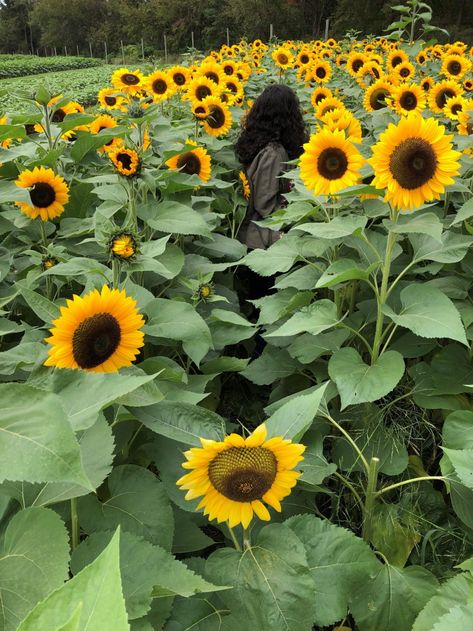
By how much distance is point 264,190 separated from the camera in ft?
11.4

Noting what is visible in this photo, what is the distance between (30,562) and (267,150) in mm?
3016

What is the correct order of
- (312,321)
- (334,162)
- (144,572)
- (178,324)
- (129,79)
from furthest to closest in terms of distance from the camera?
(129,79) < (334,162) < (312,321) < (178,324) < (144,572)

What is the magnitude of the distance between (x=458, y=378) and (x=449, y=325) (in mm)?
316

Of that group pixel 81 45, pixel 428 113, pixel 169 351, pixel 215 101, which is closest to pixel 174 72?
pixel 215 101

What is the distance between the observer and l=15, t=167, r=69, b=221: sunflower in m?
2.24

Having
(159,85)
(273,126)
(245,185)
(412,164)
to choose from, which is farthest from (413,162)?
(159,85)

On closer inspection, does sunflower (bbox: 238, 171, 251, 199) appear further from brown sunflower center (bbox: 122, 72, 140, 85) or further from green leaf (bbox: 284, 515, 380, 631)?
green leaf (bbox: 284, 515, 380, 631)

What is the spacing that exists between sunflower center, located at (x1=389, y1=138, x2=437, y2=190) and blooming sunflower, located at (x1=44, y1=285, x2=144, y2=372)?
905 mm

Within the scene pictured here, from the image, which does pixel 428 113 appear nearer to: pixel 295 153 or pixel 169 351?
pixel 295 153

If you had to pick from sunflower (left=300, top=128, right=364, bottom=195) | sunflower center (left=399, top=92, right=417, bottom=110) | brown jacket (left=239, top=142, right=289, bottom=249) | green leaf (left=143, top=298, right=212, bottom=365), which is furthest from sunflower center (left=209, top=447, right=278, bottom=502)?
sunflower center (left=399, top=92, right=417, bottom=110)

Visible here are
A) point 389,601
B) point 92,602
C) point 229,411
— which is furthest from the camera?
point 229,411

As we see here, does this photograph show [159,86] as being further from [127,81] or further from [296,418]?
[296,418]

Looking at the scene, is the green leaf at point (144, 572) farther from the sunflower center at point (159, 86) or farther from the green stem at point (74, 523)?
the sunflower center at point (159, 86)

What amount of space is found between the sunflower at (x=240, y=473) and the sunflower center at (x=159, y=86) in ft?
11.2
